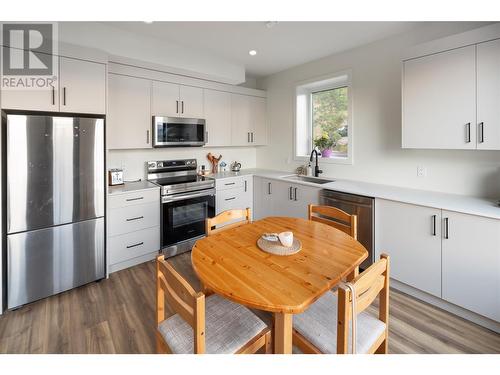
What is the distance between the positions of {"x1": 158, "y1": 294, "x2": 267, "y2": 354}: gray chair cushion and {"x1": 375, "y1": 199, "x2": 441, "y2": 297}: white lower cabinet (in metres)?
1.60

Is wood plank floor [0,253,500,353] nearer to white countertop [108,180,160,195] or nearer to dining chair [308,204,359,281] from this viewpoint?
dining chair [308,204,359,281]

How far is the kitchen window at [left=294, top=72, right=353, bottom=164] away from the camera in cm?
343

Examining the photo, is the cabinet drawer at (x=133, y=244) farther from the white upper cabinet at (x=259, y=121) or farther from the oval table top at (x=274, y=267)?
the white upper cabinet at (x=259, y=121)

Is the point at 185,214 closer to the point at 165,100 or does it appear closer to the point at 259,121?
the point at 165,100

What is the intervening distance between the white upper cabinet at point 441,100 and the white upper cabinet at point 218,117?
230cm

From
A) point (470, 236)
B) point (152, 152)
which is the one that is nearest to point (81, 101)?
point (152, 152)

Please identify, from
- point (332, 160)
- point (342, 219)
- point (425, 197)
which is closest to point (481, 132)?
point (425, 197)

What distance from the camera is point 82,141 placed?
2334 millimetres

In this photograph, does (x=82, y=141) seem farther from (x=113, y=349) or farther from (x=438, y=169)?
(x=438, y=169)

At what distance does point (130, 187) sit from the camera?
294cm

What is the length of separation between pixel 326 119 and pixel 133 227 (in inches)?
113

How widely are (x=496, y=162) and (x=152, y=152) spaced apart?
3.57m

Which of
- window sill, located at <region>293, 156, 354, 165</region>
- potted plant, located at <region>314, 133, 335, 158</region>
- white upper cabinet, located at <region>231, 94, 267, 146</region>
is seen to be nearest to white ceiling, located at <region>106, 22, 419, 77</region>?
white upper cabinet, located at <region>231, 94, 267, 146</region>

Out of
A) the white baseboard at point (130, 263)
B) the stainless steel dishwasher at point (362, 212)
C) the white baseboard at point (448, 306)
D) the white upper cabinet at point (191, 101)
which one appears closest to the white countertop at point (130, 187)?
the white baseboard at point (130, 263)
